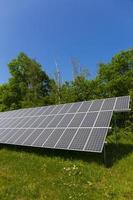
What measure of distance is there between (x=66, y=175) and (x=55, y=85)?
24.8 meters

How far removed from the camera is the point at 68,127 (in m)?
12.0

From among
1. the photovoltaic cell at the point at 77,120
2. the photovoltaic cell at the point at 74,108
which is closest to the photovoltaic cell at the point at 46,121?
the photovoltaic cell at the point at 74,108

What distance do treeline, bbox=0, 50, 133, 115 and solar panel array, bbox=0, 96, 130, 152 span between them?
8135mm

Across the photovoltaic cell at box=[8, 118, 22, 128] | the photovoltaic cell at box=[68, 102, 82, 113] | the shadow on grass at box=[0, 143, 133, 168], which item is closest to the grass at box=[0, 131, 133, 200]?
the shadow on grass at box=[0, 143, 133, 168]

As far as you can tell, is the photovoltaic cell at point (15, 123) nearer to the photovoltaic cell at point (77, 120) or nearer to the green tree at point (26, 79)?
the photovoltaic cell at point (77, 120)

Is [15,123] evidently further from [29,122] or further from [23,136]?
[23,136]

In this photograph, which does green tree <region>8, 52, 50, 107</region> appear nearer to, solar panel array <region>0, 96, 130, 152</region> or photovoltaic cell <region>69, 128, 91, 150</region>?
solar panel array <region>0, 96, 130, 152</region>

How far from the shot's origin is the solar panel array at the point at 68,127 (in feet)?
34.0

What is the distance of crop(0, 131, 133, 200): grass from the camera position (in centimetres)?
738

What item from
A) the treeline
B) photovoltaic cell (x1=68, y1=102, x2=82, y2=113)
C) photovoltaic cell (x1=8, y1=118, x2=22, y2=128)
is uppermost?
the treeline

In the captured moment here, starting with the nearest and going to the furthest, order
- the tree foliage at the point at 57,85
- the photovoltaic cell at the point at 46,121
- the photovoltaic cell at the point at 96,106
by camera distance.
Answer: the photovoltaic cell at the point at 96,106 → the photovoltaic cell at the point at 46,121 → the tree foliage at the point at 57,85

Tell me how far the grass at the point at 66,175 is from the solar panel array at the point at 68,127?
80 centimetres

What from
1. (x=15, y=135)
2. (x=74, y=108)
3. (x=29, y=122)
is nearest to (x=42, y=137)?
(x=15, y=135)

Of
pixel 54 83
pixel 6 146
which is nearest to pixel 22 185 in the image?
pixel 6 146
